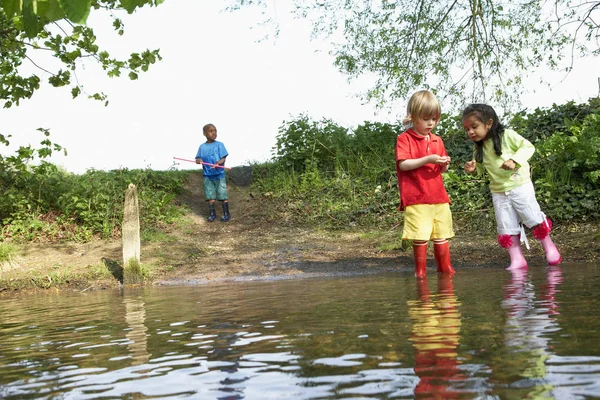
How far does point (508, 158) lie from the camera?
25.0ft

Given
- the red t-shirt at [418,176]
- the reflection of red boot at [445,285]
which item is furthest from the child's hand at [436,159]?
the reflection of red boot at [445,285]

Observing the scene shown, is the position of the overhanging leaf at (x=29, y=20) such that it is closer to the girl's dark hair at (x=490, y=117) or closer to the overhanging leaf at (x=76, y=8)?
the overhanging leaf at (x=76, y=8)

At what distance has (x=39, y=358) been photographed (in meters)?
3.58

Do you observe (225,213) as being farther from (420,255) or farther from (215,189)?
(420,255)

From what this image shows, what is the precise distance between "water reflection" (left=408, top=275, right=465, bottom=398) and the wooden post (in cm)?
577

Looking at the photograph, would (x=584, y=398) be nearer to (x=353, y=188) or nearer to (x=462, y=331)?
(x=462, y=331)

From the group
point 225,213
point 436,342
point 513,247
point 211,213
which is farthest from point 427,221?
point 211,213

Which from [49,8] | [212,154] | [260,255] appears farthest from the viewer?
[212,154]

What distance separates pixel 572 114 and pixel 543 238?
24.3ft

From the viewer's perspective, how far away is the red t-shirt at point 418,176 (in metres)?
7.21

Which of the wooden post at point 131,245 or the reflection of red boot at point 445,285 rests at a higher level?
the wooden post at point 131,245

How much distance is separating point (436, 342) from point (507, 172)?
16.6ft

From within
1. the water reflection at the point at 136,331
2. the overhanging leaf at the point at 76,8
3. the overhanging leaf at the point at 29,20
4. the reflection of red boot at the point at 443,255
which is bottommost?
the water reflection at the point at 136,331

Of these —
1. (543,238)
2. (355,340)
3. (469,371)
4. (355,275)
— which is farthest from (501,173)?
(469,371)
